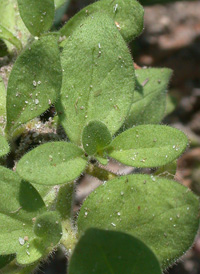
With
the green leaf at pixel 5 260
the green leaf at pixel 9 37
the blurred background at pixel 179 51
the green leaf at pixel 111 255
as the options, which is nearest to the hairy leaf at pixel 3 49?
the green leaf at pixel 9 37

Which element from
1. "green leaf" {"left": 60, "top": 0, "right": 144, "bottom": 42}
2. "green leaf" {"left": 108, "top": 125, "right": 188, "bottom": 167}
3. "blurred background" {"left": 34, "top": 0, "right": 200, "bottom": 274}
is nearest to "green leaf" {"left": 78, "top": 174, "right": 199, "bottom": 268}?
"green leaf" {"left": 108, "top": 125, "right": 188, "bottom": 167}

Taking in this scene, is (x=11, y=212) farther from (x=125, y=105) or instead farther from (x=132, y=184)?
(x=125, y=105)

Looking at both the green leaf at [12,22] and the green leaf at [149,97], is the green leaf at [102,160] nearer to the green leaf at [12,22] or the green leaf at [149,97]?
the green leaf at [149,97]

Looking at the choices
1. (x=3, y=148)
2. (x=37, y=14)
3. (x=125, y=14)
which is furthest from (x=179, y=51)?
(x=3, y=148)

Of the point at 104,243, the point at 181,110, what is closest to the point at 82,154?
the point at 104,243

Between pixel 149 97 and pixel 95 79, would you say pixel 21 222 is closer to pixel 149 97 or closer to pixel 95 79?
pixel 95 79

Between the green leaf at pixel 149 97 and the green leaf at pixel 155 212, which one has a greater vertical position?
the green leaf at pixel 155 212

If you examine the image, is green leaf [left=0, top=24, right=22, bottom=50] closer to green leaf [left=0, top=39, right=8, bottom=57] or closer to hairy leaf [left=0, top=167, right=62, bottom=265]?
green leaf [left=0, top=39, right=8, bottom=57]
